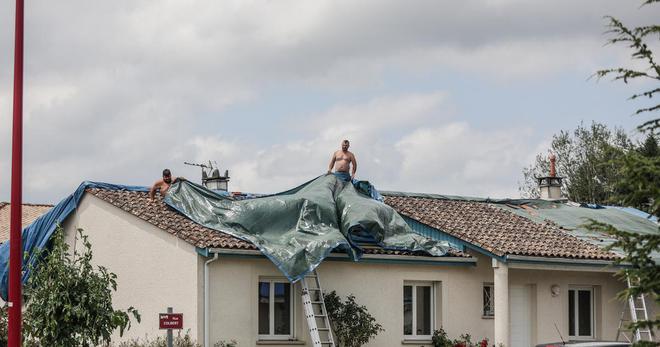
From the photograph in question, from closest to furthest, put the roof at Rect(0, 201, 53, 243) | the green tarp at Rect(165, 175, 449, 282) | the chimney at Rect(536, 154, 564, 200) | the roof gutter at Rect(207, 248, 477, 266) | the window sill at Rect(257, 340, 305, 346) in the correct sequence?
the roof gutter at Rect(207, 248, 477, 266) < the window sill at Rect(257, 340, 305, 346) < the green tarp at Rect(165, 175, 449, 282) < the chimney at Rect(536, 154, 564, 200) < the roof at Rect(0, 201, 53, 243)

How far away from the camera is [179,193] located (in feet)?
93.8

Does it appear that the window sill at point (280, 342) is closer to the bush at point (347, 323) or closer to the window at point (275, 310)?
the window at point (275, 310)

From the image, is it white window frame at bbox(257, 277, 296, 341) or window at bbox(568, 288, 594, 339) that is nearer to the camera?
white window frame at bbox(257, 277, 296, 341)

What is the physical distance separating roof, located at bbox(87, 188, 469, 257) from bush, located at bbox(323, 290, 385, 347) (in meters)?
1.48

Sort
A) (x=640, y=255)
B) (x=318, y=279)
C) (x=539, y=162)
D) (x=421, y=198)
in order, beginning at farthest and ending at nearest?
(x=539, y=162), (x=421, y=198), (x=318, y=279), (x=640, y=255)

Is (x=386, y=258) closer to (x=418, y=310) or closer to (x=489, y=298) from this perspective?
(x=418, y=310)

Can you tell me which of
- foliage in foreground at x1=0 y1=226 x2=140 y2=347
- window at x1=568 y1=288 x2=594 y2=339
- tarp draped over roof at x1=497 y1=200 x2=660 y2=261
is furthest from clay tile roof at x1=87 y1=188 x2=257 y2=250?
tarp draped over roof at x1=497 y1=200 x2=660 y2=261

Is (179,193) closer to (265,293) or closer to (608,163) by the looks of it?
(265,293)

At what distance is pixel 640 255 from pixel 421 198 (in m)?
21.8

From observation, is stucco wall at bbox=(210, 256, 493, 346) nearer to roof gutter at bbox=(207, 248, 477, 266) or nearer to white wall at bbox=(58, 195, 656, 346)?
white wall at bbox=(58, 195, 656, 346)

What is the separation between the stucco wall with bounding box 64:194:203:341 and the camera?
25.8 meters

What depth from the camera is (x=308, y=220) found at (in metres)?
28.0

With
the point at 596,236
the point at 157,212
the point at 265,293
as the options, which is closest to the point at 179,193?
the point at 157,212

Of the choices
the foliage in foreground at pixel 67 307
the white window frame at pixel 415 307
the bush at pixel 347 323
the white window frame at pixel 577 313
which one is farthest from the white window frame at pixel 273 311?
the white window frame at pixel 577 313
